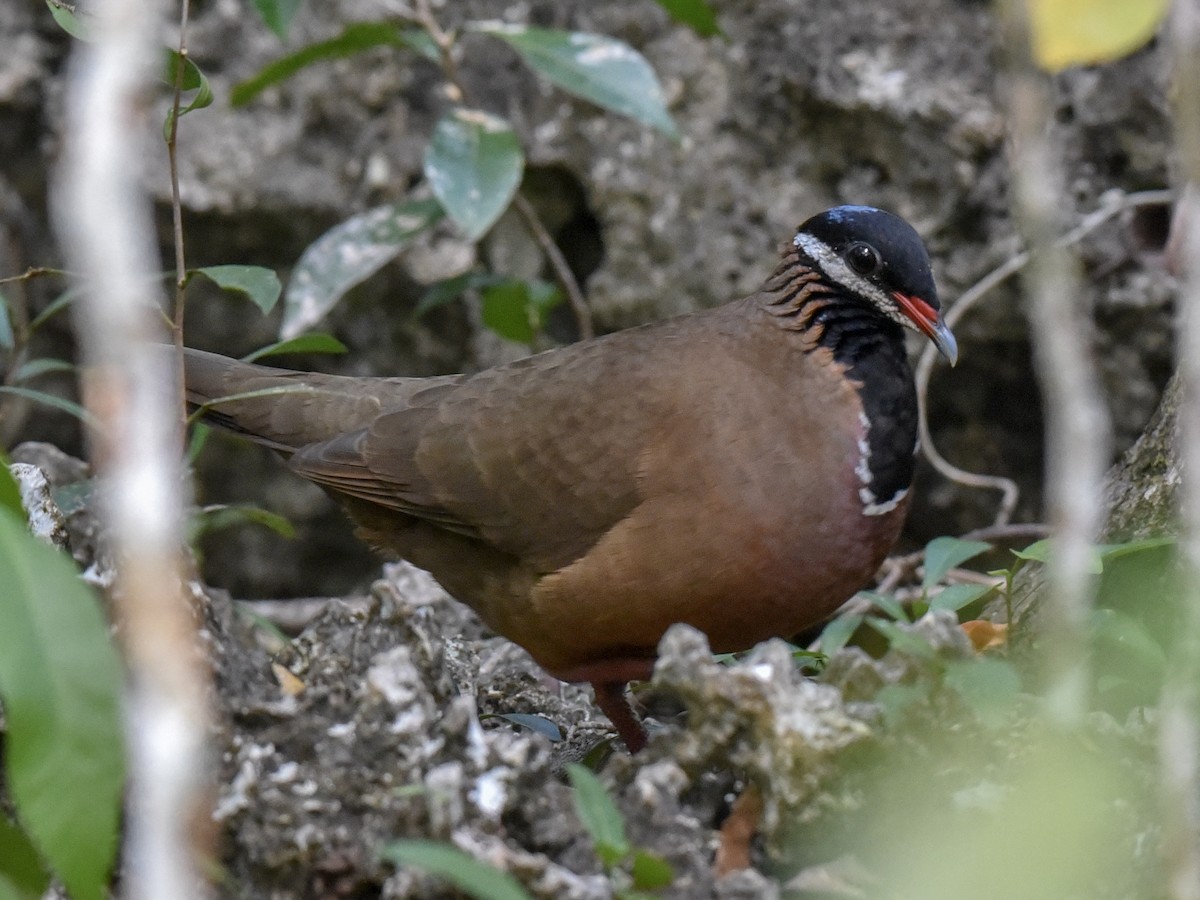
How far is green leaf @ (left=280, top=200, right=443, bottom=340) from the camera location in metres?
3.91

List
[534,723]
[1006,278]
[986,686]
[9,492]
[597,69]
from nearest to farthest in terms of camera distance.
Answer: [986,686]
[9,492]
[534,723]
[597,69]
[1006,278]

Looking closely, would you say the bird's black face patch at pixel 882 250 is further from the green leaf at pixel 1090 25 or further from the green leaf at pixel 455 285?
the green leaf at pixel 1090 25

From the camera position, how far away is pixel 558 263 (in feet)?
14.1

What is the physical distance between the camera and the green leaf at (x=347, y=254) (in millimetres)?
3908

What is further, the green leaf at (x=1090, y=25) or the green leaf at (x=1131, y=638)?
the green leaf at (x=1131, y=638)

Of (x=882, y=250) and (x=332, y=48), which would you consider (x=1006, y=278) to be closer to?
(x=882, y=250)

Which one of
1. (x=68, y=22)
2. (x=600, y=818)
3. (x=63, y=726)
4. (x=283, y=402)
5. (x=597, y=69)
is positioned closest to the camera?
(x=63, y=726)

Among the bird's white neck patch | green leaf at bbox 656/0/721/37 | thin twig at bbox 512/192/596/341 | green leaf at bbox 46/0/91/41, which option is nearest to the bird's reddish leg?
the bird's white neck patch

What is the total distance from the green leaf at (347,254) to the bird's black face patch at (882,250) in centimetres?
130

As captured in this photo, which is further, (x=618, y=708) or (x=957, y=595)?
(x=618, y=708)

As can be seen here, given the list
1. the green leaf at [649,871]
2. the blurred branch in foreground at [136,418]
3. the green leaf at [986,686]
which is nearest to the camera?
the blurred branch in foreground at [136,418]

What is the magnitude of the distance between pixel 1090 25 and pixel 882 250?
6.23ft

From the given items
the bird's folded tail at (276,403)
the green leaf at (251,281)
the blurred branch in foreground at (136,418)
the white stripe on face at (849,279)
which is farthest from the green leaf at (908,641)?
the bird's folded tail at (276,403)

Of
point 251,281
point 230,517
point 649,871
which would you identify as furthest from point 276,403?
point 649,871
